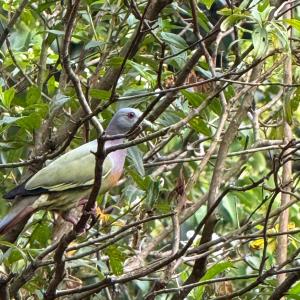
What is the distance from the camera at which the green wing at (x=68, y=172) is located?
364 cm

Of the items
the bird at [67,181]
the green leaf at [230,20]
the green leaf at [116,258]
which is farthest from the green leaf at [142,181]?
the green leaf at [230,20]

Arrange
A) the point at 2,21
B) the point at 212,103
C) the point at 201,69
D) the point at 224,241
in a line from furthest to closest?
the point at 2,21, the point at 201,69, the point at 212,103, the point at 224,241

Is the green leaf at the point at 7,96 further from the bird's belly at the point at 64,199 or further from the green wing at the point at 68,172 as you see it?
the bird's belly at the point at 64,199

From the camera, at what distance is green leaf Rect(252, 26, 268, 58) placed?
109 inches

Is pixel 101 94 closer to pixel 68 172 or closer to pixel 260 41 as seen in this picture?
pixel 68 172

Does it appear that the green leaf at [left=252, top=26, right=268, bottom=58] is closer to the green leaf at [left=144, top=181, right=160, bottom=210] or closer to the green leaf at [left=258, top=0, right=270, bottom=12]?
the green leaf at [left=258, top=0, right=270, bottom=12]

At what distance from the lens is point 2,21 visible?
4.75 metres

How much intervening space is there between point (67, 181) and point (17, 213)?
32 centimetres

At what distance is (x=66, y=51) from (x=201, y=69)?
4.37ft

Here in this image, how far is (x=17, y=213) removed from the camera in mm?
3588

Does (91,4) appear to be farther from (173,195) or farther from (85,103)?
(85,103)

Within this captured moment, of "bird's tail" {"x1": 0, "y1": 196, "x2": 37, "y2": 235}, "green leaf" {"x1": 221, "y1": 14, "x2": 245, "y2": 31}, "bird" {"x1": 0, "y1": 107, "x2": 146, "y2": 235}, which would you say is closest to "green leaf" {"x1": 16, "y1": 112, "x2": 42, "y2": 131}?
"bird" {"x1": 0, "y1": 107, "x2": 146, "y2": 235}

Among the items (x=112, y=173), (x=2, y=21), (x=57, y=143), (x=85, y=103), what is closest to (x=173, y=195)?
(x=112, y=173)

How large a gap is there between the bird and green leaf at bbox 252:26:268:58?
89 centimetres
